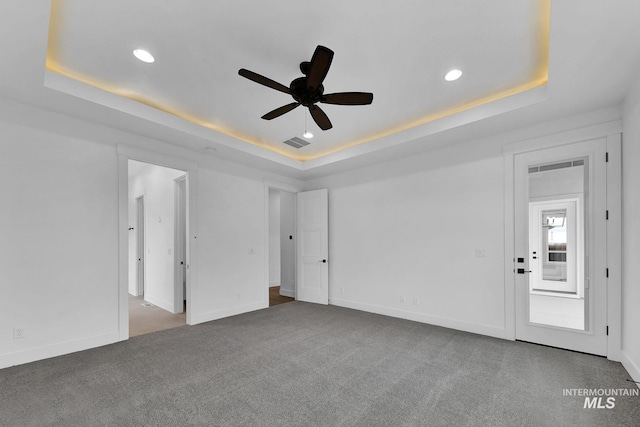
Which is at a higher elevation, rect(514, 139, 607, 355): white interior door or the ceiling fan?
the ceiling fan

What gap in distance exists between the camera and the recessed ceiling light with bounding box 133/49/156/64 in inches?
95.0

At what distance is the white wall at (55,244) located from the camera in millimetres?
2838

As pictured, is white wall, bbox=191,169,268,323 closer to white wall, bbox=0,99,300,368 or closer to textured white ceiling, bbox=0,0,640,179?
white wall, bbox=0,99,300,368

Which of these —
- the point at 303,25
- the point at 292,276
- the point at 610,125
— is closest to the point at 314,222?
the point at 292,276

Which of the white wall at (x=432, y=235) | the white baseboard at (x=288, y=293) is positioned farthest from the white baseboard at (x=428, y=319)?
the white baseboard at (x=288, y=293)

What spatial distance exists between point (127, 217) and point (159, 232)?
2069mm

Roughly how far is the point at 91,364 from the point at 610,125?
6.03m

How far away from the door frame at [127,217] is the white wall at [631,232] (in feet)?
16.8

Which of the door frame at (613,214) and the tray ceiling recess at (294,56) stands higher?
the tray ceiling recess at (294,56)

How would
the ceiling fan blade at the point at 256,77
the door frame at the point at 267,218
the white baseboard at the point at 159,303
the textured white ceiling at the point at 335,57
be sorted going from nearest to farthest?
the textured white ceiling at the point at 335,57
the ceiling fan blade at the point at 256,77
the white baseboard at the point at 159,303
the door frame at the point at 267,218

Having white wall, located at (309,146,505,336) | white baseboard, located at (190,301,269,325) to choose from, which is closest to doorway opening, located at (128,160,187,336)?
white baseboard, located at (190,301,269,325)

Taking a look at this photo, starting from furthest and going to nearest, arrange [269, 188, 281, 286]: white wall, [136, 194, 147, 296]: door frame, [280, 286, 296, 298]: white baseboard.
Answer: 1. [269, 188, 281, 286]: white wall
2. [280, 286, 296, 298]: white baseboard
3. [136, 194, 147, 296]: door frame

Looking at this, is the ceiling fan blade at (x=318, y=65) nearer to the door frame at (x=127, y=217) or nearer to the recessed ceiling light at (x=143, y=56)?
the recessed ceiling light at (x=143, y=56)

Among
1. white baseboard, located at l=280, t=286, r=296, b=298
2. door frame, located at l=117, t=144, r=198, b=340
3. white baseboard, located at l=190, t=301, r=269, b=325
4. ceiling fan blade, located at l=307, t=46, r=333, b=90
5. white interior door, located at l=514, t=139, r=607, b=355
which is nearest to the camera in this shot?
ceiling fan blade, located at l=307, t=46, r=333, b=90
